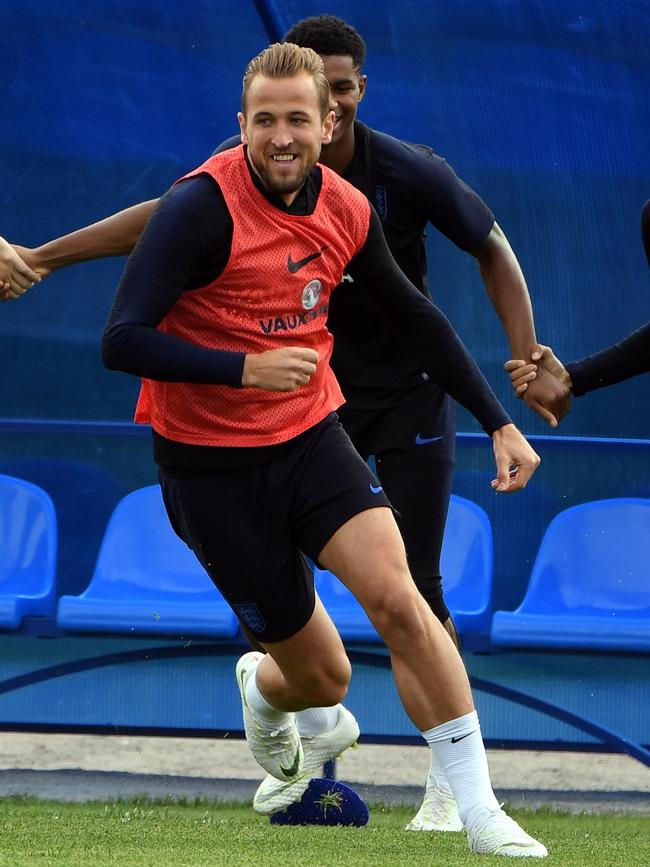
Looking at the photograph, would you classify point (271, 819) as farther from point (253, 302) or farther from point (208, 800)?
point (253, 302)

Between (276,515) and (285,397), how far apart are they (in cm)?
29

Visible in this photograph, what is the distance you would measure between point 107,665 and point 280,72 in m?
2.98

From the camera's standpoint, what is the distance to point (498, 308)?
4.71 m

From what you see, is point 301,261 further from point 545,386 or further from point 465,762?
point 545,386

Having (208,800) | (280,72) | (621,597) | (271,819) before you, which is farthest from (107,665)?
(280,72)

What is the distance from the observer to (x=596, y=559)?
6.05 m

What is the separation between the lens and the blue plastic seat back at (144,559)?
19.7ft

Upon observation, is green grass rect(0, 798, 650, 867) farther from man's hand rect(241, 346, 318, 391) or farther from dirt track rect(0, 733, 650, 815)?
man's hand rect(241, 346, 318, 391)

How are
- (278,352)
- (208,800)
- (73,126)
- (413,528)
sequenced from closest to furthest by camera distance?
(278,352), (413,528), (208,800), (73,126)

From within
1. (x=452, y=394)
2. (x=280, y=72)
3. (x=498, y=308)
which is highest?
(x=280, y=72)

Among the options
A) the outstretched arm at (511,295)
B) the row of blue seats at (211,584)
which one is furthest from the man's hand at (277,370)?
the row of blue seats at (211,584)

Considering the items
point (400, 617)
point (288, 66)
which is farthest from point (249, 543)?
point (288, 66)

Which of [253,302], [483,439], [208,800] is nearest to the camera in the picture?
[253,302]

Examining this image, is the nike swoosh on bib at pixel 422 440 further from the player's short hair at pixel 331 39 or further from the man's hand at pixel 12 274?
the man's hand at pixel 12 274
